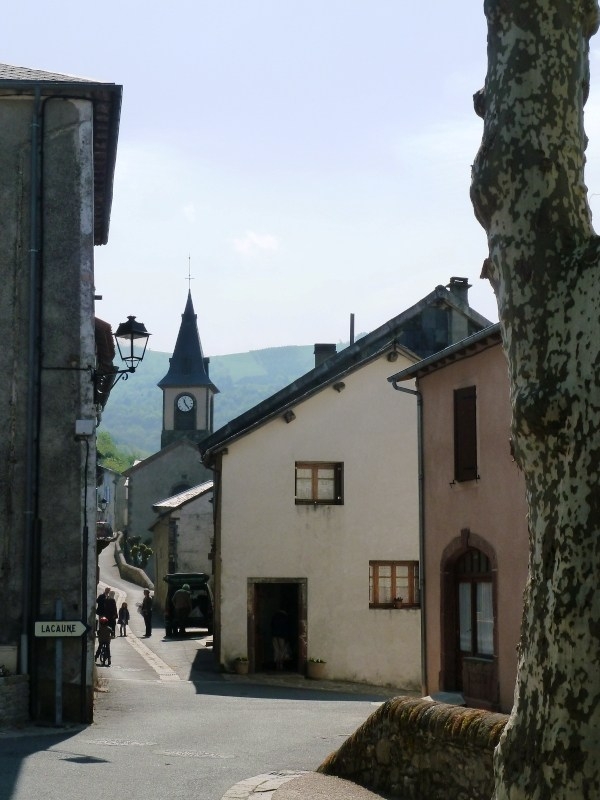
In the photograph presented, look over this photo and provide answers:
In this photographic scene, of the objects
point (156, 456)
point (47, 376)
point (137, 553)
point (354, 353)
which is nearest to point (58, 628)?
point (47, 376)

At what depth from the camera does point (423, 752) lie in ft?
33.0

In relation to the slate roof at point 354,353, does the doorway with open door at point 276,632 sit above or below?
below

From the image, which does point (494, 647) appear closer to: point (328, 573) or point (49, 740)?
point (49, 740)

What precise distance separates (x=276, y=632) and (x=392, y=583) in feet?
9.18

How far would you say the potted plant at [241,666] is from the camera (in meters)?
25.8

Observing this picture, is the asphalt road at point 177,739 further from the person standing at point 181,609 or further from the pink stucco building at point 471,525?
the person standing at point 181,609

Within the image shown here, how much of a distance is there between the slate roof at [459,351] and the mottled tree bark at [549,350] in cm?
964

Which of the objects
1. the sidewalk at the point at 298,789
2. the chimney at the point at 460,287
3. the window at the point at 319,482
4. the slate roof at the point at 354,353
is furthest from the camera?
the chimney at the point at 460,287

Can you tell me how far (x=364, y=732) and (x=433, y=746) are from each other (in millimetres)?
1186

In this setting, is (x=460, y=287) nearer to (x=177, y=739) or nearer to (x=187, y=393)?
(x=177, y=739)

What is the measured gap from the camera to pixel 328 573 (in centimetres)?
2639

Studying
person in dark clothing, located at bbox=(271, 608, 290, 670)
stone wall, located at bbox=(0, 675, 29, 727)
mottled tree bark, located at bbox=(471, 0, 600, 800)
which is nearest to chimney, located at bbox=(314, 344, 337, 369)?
person in dark clothing, located at bbox=(271, 608, 290, 670)

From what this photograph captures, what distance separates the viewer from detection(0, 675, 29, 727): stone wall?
48.9ft

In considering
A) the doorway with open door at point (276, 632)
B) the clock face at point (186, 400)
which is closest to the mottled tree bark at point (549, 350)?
the doorway with open door at point (276, 632)
